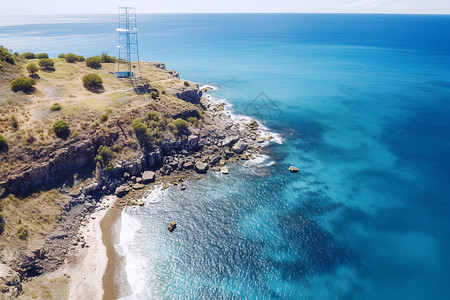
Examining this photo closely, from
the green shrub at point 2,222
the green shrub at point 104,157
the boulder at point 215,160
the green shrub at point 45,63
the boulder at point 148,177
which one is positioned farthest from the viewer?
the green shrub at point 45,63

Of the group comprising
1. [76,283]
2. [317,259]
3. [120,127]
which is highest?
[120,127]

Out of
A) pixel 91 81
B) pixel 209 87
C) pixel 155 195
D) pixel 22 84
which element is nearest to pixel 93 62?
pixel 91 81

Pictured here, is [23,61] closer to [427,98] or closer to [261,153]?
[261,153]

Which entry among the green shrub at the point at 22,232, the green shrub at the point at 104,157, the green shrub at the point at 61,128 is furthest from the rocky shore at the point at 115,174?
the green shrub at the point at 61,128

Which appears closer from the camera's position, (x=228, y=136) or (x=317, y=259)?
(x=317, y=259)

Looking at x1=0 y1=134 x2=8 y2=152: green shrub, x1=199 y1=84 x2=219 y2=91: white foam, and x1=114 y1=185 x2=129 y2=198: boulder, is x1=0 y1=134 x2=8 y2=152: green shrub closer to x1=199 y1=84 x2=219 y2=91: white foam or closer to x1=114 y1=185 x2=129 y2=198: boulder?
x1=114 y1=185 x2=129 y2=198: boulder

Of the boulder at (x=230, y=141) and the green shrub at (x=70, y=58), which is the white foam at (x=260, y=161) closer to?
the boulder at (x=230, y=141)

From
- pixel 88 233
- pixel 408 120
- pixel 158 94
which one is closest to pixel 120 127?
pixel 158 94

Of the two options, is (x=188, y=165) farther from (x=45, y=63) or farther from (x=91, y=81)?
(x=45, y=63)
